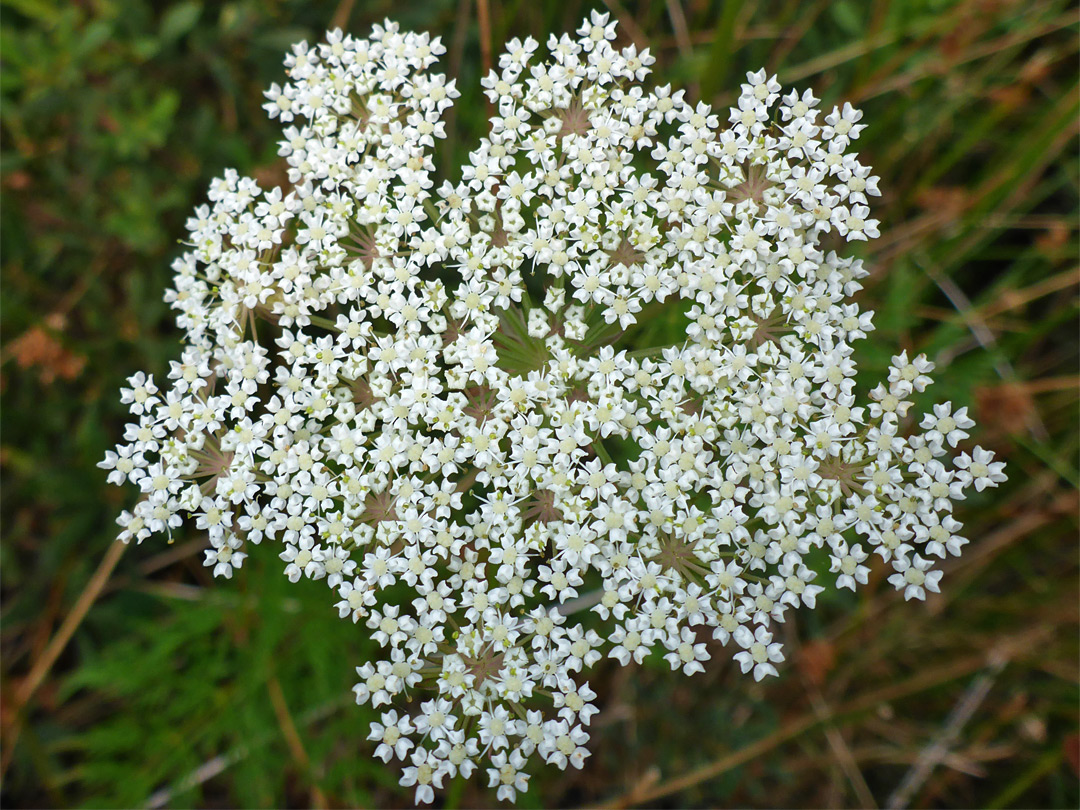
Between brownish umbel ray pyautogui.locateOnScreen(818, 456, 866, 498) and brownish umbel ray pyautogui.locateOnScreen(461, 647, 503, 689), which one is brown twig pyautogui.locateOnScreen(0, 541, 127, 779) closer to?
brownish umbel ray pyautogui.locateOnScreen(461, 647, 503, 689)

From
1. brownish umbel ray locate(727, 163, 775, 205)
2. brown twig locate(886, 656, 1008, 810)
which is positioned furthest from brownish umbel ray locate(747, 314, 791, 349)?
brown twig locate(886, 656, 1008, 810)

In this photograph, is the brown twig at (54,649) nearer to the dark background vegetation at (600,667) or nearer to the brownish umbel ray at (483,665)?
the dark background vegetation at (600,667)

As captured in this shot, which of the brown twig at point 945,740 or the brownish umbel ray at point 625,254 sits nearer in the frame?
the brownish umbel ray at point 625,254

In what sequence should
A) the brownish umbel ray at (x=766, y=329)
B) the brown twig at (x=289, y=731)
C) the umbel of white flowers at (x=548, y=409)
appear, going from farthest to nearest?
the brown twig at (x=289, y=731) < the brownish umbel ray at (x=766, y=329) < the umbel of white flowers at (x=548, y=409)

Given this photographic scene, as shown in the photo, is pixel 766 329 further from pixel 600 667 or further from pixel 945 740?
pixel 945 740

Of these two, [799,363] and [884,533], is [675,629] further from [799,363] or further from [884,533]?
[799,363]

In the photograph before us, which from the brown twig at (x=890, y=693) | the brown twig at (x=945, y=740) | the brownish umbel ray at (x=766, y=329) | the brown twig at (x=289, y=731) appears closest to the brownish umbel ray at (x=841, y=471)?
the brownish umbel ray at (x=766, y=329)
